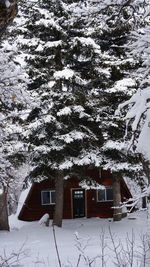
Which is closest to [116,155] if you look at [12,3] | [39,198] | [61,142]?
[61,142]

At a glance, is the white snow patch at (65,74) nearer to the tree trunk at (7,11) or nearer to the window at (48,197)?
the tree trunk at (7,11)

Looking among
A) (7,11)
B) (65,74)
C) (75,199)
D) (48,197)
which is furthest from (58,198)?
(7,11)

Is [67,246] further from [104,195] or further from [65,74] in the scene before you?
[104,195]

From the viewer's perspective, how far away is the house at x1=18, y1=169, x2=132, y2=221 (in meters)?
27.2

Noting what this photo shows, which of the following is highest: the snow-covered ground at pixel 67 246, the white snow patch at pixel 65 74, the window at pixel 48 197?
the white snow patch at pixel 65 74

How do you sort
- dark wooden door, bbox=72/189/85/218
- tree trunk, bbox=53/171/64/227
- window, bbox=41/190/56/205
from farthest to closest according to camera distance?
1. dark wooden door, bbox=72/189/85/218
2. window, bbox=41/190/56/205
3. tree trunk, bbox=53/171/64/227

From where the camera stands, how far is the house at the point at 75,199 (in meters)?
27.2

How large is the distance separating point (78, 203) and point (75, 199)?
47 centimetres

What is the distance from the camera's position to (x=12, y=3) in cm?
495

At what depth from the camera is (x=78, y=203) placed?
2795 centimetres

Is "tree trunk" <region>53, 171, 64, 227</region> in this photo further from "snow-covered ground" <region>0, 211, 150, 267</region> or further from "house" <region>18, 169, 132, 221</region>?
"house" <region>18, 169, 132, 221</region>

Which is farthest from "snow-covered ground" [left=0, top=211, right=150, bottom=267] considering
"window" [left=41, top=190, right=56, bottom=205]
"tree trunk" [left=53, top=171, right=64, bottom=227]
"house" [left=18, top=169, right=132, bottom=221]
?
"window" [left=41, top=190, right=56, bottom=205]

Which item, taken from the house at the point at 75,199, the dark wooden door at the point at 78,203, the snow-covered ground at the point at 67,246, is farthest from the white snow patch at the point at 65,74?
the dark wooden door at the point at 78,203

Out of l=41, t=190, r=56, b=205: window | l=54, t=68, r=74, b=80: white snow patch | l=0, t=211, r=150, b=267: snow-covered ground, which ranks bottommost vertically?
l=0, t=211, r=150, b=267: snow-covered ground
